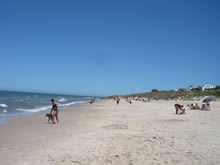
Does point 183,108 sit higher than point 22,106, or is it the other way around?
point 183,108

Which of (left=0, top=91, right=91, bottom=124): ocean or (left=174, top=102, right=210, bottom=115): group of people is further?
→ (left=0, top=91, right=91, bottom=124): ocean

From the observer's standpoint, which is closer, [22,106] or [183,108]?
[183,108]

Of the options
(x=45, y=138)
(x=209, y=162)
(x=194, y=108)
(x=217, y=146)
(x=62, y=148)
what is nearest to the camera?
(x=209, y=162)

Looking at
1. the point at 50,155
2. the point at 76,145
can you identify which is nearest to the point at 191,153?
the point at 76,145

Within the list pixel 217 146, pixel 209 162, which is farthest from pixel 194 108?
pixel 209 162

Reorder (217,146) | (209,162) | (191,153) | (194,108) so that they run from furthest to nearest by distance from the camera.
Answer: (194,108), (217,146), (191,153), (209,162)

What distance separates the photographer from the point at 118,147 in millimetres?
5164

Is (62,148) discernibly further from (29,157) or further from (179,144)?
(179,144)

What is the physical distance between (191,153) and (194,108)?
15061 millimetres

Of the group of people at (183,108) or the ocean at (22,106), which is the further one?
the ocean at (22,106)

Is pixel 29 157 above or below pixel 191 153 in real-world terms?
below

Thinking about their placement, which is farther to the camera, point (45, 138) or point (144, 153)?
point (45, 138)

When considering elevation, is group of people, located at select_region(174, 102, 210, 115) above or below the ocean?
above

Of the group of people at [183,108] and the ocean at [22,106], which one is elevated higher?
the group of people at [183,108]
